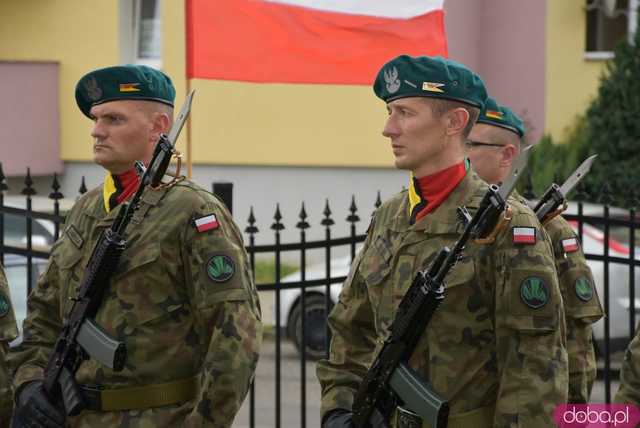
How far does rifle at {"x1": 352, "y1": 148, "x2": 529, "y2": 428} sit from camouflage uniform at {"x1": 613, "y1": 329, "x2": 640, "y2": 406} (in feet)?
1.87

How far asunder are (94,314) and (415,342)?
103cm

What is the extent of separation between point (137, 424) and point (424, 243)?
40.0 inches

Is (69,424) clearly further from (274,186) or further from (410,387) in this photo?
(274,186)

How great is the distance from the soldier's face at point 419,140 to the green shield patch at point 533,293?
47 cm

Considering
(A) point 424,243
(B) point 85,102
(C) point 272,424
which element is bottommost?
(C) point 272,424

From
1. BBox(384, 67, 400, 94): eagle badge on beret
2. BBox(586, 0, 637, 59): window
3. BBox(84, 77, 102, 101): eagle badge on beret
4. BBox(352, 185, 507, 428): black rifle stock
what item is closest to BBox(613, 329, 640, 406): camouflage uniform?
BBox(352, 185, 507, 428): black rifle stock

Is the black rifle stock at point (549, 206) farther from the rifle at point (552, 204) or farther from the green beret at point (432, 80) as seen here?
A: the green beret at point (432, 80)

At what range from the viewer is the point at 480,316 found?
139 inches

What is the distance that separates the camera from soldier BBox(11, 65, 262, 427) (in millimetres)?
3834

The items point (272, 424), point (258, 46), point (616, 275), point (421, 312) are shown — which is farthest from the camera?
point (616, 275)

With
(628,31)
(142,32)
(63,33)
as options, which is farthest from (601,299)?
(63,33)

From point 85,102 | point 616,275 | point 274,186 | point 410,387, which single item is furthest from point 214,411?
point 274,186

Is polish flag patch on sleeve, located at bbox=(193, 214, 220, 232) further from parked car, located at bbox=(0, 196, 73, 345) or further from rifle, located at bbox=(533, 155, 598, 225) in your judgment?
parked car, located at bbox=(0, 196, 73, 345)

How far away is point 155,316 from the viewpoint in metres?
3.96
